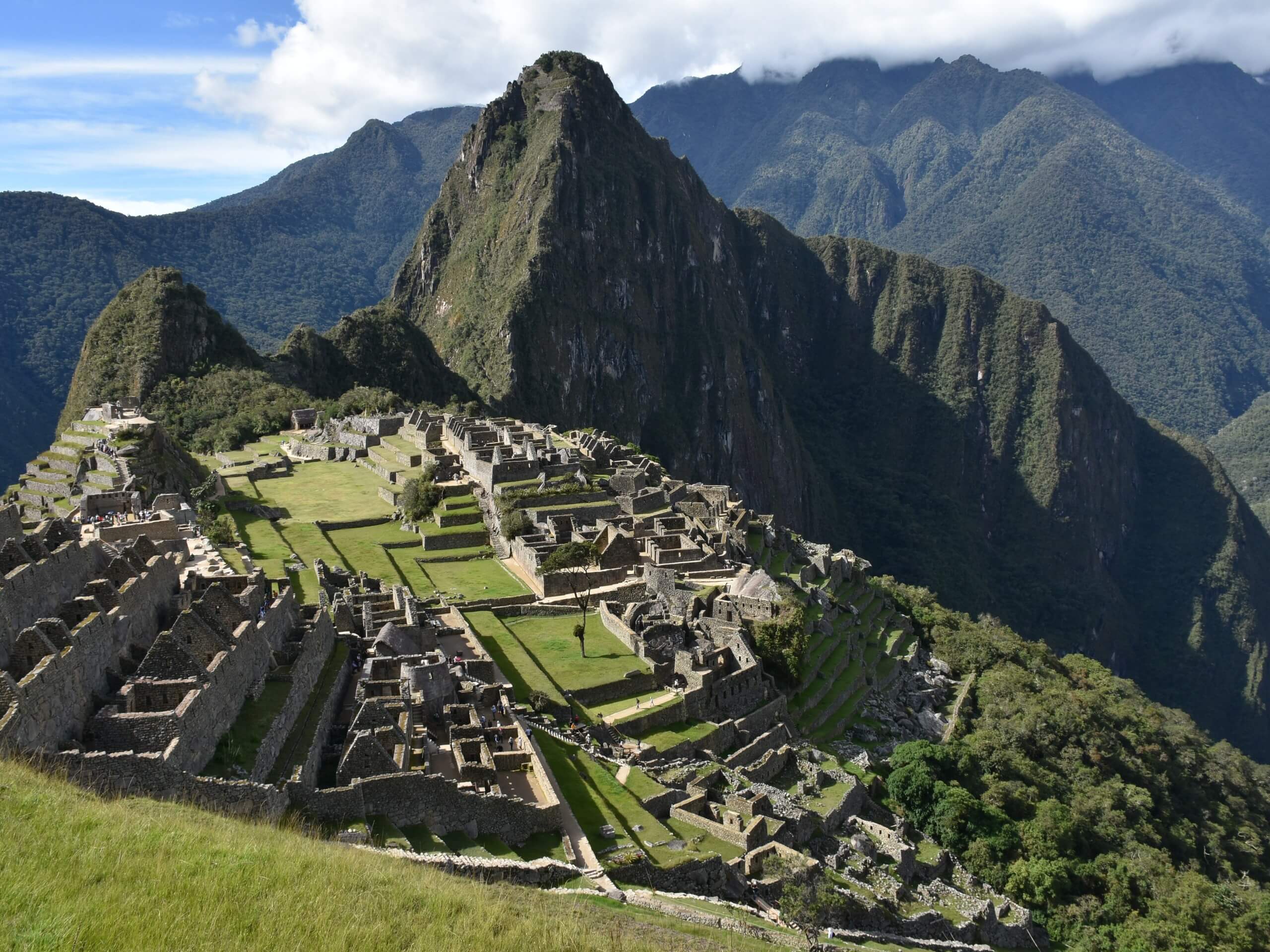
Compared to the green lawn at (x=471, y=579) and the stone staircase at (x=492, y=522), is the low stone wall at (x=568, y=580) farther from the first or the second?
the stone staircase at (x=492, y=522)

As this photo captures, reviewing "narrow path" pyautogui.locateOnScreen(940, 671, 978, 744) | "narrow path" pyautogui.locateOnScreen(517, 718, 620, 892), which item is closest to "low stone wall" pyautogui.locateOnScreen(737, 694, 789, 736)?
"narrow path" pyautogui.locateOnScreen(940, 671, 978, 744)

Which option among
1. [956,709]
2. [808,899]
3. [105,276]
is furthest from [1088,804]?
[105,276]

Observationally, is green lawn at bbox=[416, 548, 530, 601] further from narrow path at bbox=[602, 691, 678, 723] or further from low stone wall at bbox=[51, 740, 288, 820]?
low stone wall at bbox=[51, 740, 288, 820]

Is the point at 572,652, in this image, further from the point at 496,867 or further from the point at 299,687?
the point at 496,867

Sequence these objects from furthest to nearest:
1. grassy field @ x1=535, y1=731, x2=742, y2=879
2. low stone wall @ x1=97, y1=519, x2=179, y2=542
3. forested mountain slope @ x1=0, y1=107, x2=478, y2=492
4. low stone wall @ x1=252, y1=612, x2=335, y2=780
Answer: forested mountain slope @ x1=0, y1=107, x2=478, y2=492, low stone wall @ x1=97, y1=519, x2=179, y2=542, grassy field @ x1=535, y1=731, x2=742, y2=879, low stone wall @ x1=252, y1=612, x2=335, y2=780

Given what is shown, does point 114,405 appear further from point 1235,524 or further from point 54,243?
point 1235,524

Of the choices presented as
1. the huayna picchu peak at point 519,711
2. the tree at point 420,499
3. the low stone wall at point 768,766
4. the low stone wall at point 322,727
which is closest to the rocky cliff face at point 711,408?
the huayna picchu peak at point 519,711
